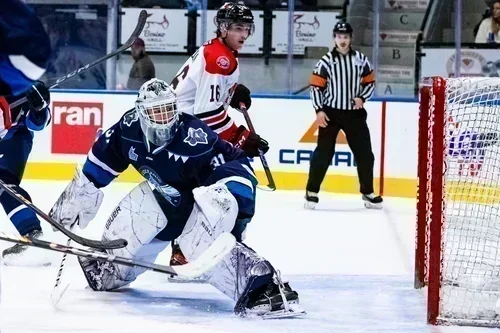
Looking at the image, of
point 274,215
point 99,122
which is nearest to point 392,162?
point 274,215

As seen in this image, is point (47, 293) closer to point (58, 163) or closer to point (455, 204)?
point (455, 204)

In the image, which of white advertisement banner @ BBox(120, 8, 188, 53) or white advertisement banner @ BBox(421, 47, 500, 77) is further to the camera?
white advertisement banner @ BBox(120, 8, 188, 53)

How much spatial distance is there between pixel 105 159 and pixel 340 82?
9.17 ft

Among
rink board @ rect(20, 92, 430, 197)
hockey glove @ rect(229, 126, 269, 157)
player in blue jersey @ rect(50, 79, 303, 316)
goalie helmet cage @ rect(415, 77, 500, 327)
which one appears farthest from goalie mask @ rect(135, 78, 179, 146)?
rink board @ rect(20, 92, 430, 197)

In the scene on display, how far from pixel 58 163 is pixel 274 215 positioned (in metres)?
1.82

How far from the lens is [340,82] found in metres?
6.16

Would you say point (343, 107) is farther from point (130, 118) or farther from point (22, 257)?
point (130, 118)

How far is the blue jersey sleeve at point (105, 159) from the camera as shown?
11.7 feet

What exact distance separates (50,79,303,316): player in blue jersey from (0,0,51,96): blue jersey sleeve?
3.82 ft

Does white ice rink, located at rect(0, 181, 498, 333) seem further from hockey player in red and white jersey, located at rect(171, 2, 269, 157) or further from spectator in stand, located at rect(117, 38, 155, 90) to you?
spectator in stand, located at rect(117, 38, 155, 90)

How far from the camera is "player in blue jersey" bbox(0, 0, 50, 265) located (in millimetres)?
2127

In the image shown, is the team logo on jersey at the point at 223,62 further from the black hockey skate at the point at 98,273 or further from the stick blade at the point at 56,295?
the stick blade at the point at 56,295

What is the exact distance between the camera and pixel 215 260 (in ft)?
10.6

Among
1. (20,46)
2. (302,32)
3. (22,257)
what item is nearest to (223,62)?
(22,257)
